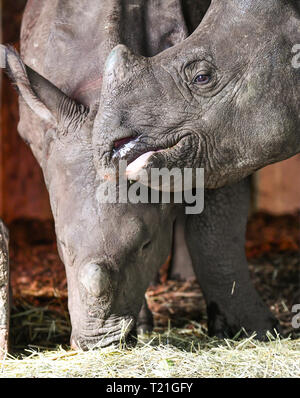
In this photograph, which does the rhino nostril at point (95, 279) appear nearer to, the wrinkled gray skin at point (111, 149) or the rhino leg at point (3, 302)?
the wrinkled gray skin at point (111, 149)

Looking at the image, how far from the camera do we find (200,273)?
5734 mm

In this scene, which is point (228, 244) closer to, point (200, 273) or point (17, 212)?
point (200, 273)

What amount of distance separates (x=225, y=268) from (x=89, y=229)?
145 cm

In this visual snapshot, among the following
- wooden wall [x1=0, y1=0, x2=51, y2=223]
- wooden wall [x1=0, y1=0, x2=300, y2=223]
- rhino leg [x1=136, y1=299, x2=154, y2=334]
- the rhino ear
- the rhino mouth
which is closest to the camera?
the rhino mouth

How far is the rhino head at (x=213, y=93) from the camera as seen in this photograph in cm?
433

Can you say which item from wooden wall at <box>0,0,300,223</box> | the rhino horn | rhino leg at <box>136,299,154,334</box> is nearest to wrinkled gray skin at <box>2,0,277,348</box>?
the rhino horn

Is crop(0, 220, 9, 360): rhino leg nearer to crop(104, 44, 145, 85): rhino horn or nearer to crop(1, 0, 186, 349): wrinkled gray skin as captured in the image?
crop(1, 0, 186, 349): wrinkled gray skin

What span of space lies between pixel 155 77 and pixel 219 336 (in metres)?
2.05

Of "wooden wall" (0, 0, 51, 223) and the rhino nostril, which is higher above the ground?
"wooden wall" (0, 0, 51, 223)

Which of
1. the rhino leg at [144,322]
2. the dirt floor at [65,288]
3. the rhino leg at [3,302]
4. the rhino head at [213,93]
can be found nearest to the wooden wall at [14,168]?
the dirt floor at [65,288]

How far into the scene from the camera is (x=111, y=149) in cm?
428

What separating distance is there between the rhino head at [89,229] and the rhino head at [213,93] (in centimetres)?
34

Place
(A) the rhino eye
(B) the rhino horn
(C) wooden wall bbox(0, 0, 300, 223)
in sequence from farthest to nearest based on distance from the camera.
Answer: (C) wooden wall bbox(0, 0, 300, 223) → (A) the rhino eye → (B) the rhino horn

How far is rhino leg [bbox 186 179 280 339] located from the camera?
18.3ft
